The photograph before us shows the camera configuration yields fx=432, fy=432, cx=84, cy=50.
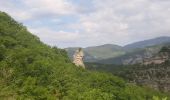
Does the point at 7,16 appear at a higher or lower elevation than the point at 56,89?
higher

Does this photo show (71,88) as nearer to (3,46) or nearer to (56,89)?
(56,89)

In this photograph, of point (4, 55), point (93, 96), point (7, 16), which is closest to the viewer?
point (93, 96)

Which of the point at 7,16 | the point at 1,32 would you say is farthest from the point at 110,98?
the point at 7,16

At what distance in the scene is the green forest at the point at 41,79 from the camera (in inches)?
3622

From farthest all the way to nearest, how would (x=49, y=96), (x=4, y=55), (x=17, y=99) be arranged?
(x=4, y=55)
(x=49, y=96)
(x=17, y=99)

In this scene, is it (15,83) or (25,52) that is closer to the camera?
(15,83)

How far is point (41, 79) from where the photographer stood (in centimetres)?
10144

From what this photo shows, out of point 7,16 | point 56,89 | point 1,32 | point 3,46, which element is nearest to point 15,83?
point 56,89

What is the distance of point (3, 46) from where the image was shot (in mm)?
109438

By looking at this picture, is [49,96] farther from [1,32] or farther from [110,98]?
[1,32]

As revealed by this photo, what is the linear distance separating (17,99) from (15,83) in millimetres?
12225

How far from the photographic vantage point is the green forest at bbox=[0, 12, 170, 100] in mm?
92000

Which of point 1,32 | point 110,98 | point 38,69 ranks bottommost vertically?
point 110,98

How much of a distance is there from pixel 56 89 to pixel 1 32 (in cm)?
3357
